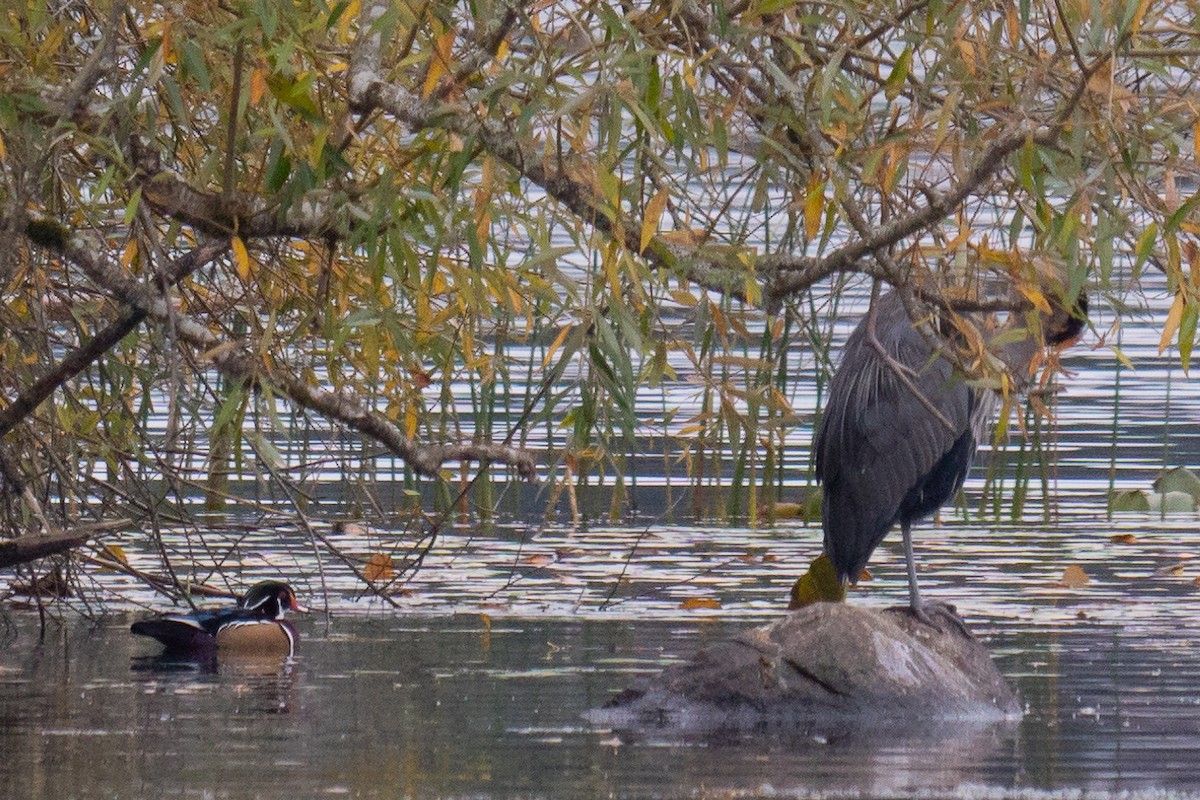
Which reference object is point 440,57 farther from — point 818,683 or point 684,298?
point 818,683

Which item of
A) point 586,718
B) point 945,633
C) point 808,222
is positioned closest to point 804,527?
point 945,633

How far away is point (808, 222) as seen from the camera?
479 centimetres

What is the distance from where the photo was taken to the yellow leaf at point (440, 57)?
4695 millimetres

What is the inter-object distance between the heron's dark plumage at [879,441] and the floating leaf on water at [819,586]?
0.16 metres

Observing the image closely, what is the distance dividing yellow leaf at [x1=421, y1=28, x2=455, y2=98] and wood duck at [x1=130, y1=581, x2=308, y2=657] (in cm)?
357

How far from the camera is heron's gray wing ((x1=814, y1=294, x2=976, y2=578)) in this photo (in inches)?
330

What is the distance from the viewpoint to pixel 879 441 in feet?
28.0

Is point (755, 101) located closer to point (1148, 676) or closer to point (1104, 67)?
point (1104, 67)

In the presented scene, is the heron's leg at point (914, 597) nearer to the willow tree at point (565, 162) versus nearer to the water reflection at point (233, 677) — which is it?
the willow tree at point (565, 162)

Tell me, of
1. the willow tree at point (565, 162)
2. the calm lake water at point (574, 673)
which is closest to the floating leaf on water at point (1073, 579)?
the calm lake water at point (574, 673)

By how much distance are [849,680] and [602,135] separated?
2.49 metres

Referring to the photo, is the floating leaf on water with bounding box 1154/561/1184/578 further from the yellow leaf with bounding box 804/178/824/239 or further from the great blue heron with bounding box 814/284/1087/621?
the yellow leaf with bounding box 804/178/824/239

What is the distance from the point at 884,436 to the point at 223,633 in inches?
101

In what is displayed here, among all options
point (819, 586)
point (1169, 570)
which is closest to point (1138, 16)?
point (819, 586)
